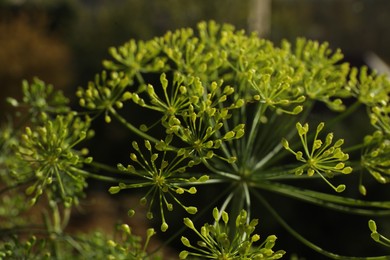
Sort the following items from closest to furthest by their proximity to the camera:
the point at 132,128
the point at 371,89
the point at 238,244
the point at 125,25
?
1. the point at 238,244
2. the point at 132,128
3. the point at 371,89
4. the point at 125,25

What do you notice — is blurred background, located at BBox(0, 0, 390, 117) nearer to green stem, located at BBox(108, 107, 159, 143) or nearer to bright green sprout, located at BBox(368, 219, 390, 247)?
green stem, located at BBox(108, 107, 159, 143)

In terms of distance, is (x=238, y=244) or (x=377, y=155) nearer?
(x=238, y=244)

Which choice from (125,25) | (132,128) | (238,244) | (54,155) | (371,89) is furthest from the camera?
(125,25)

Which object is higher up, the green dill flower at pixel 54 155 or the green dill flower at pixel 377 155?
the green dill flower at pixel 377 155

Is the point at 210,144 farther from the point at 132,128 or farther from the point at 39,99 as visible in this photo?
the point at 39,99

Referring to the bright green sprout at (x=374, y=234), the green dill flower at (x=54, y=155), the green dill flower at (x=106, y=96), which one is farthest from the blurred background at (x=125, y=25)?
the bright green sprout at (x=374, y=234)

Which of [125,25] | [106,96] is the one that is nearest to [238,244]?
[106,96]

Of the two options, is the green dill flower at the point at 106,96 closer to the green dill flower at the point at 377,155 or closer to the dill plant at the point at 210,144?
the dill plant at the point at 210,144

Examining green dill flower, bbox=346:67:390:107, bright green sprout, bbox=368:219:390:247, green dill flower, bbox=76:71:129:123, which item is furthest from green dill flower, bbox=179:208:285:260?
green dill flower, bbox=346:67:390:107

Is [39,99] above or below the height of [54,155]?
above

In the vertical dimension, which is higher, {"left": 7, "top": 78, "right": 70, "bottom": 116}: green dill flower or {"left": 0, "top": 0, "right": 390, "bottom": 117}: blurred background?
{"left": 0, "top": 0, "right": 390, "bottom": 117}: blurred background

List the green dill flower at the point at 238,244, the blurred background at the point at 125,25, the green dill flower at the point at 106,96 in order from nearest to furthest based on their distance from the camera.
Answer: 1. the green dill flower at the point at 238,244
2. the green dill flower at the point at 106,96
3. the blurred background at the point at 125,25
